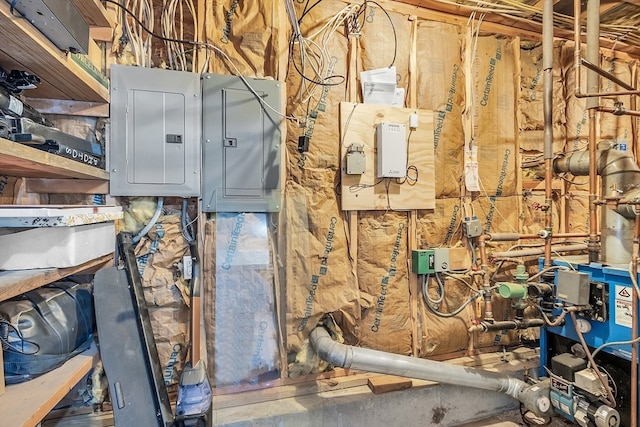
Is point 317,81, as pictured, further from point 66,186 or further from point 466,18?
point 66,186

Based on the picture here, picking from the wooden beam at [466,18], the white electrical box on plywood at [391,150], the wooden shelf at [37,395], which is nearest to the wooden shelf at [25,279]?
the wooden shelf at [37,395]

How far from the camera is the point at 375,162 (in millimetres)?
1975

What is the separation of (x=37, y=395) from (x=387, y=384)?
1.60m

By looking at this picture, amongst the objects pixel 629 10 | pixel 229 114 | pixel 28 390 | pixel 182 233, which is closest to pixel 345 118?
pixel 229 114

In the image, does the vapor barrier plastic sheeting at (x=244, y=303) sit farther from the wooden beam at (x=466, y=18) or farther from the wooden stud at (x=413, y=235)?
the wooden beam at (x=466, y=18)

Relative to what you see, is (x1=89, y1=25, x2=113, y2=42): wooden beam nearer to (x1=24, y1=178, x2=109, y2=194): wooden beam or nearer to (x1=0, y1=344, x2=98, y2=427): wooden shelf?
(x1=24, y1=178, x2=109, y2=194): wooden beam

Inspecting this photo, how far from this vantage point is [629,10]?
2270mm

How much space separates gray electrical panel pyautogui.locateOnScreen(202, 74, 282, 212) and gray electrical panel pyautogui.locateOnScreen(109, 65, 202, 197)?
7 cm

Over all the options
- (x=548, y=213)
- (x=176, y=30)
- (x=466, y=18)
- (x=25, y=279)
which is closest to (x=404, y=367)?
(x=548, y=213)

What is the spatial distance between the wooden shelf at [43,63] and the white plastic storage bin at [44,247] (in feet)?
1.88

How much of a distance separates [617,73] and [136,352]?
3963 millimetres

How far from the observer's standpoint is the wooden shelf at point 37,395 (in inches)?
32.0

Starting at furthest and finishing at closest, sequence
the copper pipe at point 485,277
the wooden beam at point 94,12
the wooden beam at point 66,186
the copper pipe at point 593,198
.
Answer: the copper pipe at point 485,277, the copper pipe at point 593,198, the wooden beam at point 66,186, the wooden beam at point 94,12

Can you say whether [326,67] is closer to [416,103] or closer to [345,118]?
[345,118]
